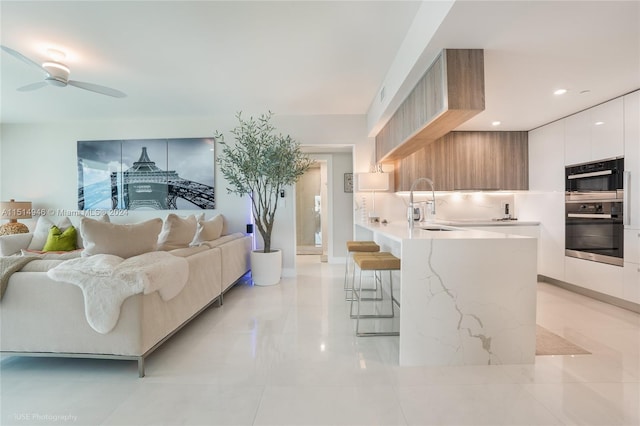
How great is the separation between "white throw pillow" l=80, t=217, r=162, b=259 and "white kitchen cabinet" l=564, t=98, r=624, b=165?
479 cm

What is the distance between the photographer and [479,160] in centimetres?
443

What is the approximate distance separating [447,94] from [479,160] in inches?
113

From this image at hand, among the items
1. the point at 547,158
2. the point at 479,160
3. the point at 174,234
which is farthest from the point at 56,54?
the point at 547,158

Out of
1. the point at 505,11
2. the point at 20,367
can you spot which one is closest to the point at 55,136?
the point at 20,367

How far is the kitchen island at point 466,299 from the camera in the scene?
6.42ft

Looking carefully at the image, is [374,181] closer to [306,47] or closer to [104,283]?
[306,47]

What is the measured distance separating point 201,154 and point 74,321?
343 centimetres

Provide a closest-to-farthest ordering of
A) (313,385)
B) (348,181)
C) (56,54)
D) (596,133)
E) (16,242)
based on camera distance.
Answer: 1. (313,385)
2. (56,54)
3. (596,133)
4. (16,242)
5. (348,181)

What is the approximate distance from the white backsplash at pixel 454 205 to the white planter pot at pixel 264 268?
1.58m

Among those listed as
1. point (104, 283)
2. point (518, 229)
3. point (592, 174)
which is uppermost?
point (592, 174)

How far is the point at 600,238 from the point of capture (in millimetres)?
3287

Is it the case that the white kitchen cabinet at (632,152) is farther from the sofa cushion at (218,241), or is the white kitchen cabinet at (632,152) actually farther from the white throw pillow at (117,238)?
the white throw pillow at (117,238)

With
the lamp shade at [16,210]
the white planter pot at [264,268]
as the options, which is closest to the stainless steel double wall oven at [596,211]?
the white planter pot at [264,268]

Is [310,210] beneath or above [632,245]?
above
